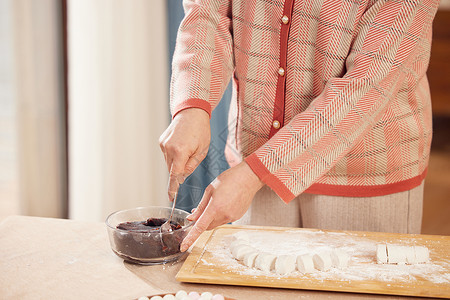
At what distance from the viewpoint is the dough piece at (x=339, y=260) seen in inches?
40.3

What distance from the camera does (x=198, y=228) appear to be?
1.04 meters

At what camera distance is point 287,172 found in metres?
1.14

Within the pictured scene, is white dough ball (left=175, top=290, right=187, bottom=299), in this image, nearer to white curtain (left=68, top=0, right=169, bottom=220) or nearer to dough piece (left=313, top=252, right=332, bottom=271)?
dough piece (left=313, top=252, right=332, bottom=271)

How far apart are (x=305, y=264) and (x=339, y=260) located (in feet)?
0.24

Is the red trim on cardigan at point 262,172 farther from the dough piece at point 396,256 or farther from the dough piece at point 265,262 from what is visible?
the dough piece at point 396,256

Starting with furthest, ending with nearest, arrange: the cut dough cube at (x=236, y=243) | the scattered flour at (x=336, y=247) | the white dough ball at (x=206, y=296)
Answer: the cut dough cube at (x=236, y=243), the scattered flour at (x=336, y=247), the white dough ball at (x=206, y=296)

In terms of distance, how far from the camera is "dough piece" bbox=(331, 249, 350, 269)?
102 cm

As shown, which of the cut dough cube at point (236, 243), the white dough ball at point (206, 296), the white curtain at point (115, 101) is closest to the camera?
the white dough ball at point (206, 296)

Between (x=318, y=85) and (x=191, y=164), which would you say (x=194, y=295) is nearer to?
(x=191, y=164)

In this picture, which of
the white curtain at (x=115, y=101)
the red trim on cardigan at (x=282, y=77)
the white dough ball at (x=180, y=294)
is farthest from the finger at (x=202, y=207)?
the white curtain at (x=115, y=101)

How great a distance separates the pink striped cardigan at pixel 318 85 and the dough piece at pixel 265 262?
0.54ft

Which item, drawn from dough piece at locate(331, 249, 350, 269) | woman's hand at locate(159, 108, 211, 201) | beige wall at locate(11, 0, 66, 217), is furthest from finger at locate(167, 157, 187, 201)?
beige wall at locate(11, 0, 66, 217)

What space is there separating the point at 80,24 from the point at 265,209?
1.31m

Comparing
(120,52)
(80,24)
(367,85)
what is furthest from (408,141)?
(80,24)
